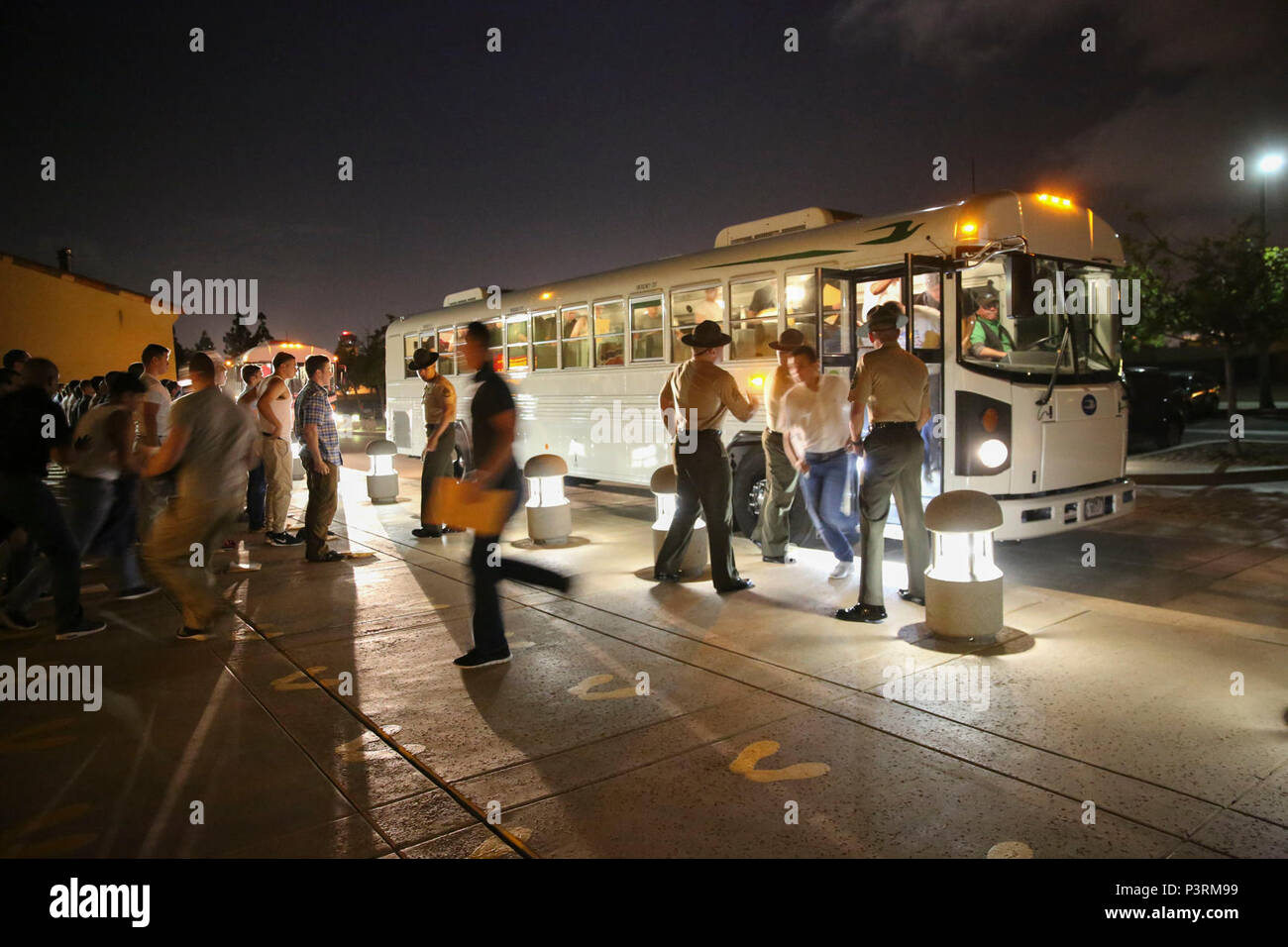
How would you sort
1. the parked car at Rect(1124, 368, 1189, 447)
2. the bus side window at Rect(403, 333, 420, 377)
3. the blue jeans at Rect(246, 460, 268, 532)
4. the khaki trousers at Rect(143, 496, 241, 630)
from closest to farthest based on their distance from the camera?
the khaki trousers at Rect(143, 496, 241, 630), the blue jeans at Rect(246, 460, 268, 532), the bus side window at Rect(403, 333, 420, 377), the parked car at Rect(1124, 368, 1189, 447)

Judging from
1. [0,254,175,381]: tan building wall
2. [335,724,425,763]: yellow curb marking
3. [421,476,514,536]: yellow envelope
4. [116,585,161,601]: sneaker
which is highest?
[0,254,175,381]: tan building wall

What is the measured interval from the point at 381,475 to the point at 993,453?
887 cm

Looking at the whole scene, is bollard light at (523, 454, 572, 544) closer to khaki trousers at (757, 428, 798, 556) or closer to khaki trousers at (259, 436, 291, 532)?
khaki trousers at (757, 428, 798, 556)

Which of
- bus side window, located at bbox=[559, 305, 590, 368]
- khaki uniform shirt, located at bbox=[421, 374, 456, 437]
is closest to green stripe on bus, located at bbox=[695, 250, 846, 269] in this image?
bus side window, located at bbox=[559, 305, 590, 368]

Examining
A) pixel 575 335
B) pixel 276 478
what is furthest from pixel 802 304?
pixel 276 478

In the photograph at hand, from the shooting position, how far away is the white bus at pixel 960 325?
6.96 metres

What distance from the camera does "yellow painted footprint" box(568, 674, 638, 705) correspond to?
4625 millimetres

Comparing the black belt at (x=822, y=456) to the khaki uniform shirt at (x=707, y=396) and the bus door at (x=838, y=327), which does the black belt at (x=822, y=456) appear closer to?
the khaki uniform shirt at (x=707, y=396)

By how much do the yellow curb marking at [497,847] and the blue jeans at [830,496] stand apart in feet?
14.8

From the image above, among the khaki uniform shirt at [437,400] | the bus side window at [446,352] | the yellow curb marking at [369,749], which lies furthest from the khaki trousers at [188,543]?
the bus side window at [446,352]

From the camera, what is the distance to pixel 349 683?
491cm

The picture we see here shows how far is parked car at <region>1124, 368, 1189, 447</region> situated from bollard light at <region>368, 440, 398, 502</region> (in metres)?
13.5

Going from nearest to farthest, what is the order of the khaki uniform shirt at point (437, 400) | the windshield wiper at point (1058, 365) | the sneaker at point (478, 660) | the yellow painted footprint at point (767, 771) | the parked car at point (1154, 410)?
the yellow painted footprint at point (767, 771), the sneaker at point (478, 660), the windshield wiper at point (1058, 365), the khaki uniform shirt at point (437, 400), the parked car at point (1154, 410)
